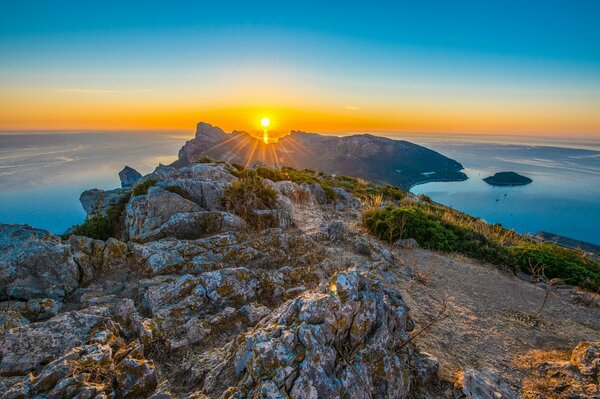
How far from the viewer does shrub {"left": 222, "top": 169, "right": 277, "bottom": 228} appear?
10.7 metres

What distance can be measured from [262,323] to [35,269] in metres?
5.80

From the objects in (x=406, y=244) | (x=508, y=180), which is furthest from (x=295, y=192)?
(x=508, y=180)

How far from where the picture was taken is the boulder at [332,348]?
3.31 m

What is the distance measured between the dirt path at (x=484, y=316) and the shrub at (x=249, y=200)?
17.3 feet

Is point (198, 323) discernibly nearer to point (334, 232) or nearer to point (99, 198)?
point (334, 232)

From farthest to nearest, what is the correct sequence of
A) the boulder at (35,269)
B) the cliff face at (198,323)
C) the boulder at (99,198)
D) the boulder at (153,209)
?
the boulder at (99,198) → the boulder at (153,209) → the boulder at (35,269) → the cliff face at (198,323)

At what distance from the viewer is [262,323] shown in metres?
4.42

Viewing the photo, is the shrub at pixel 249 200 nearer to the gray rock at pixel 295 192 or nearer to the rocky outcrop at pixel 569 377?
the gray rock at pixel 295 192

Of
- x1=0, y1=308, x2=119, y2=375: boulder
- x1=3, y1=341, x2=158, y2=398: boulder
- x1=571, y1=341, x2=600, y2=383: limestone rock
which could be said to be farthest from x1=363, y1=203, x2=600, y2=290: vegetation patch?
x1=0, y1=308, x2=119, y2=375: boulder

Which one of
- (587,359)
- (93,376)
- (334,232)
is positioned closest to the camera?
(93,376)

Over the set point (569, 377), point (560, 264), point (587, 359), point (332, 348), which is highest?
point (332, 348)

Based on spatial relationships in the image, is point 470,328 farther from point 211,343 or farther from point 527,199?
point 527,199

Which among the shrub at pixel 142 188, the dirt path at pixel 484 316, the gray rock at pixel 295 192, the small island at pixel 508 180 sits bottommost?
the small island at pixel 508 180

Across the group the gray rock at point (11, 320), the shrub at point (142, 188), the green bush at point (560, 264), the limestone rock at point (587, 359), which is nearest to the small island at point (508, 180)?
the green bush at point (560, 264)
